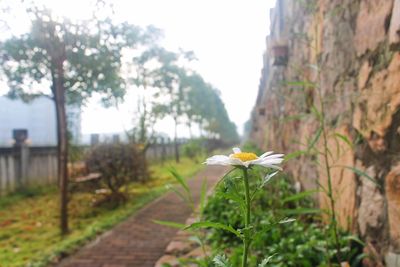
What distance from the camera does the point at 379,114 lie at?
1.45 meters

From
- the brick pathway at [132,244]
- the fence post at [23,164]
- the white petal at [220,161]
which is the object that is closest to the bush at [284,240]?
the white petal at [220,161]

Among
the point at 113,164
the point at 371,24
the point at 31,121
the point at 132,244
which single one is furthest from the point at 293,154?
the point at 31,121

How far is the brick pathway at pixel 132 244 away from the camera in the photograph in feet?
9.66

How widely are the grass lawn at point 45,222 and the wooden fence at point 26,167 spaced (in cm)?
29

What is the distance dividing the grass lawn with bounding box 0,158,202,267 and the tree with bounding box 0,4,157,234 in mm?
351

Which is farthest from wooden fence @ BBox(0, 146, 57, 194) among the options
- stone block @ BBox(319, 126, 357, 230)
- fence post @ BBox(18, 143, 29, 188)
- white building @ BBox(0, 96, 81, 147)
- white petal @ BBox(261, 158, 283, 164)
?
white building @ BBox(0, 96, 81, 147)

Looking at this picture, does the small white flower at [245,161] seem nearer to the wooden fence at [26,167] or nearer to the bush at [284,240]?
the bush at [284,240]

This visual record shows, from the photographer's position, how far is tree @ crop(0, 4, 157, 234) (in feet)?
13.3

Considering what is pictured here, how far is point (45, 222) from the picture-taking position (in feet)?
15.3

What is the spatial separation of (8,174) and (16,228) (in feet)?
8.64

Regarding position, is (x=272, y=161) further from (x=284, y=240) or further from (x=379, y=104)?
(x=284, y=240)

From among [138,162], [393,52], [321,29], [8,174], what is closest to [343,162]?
[393,52]

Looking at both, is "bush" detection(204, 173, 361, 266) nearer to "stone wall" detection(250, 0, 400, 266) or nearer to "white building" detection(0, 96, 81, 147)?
"stone wall" detection(250, 0, 400, 266)

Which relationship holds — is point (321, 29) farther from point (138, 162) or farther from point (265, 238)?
point (138, 162)
